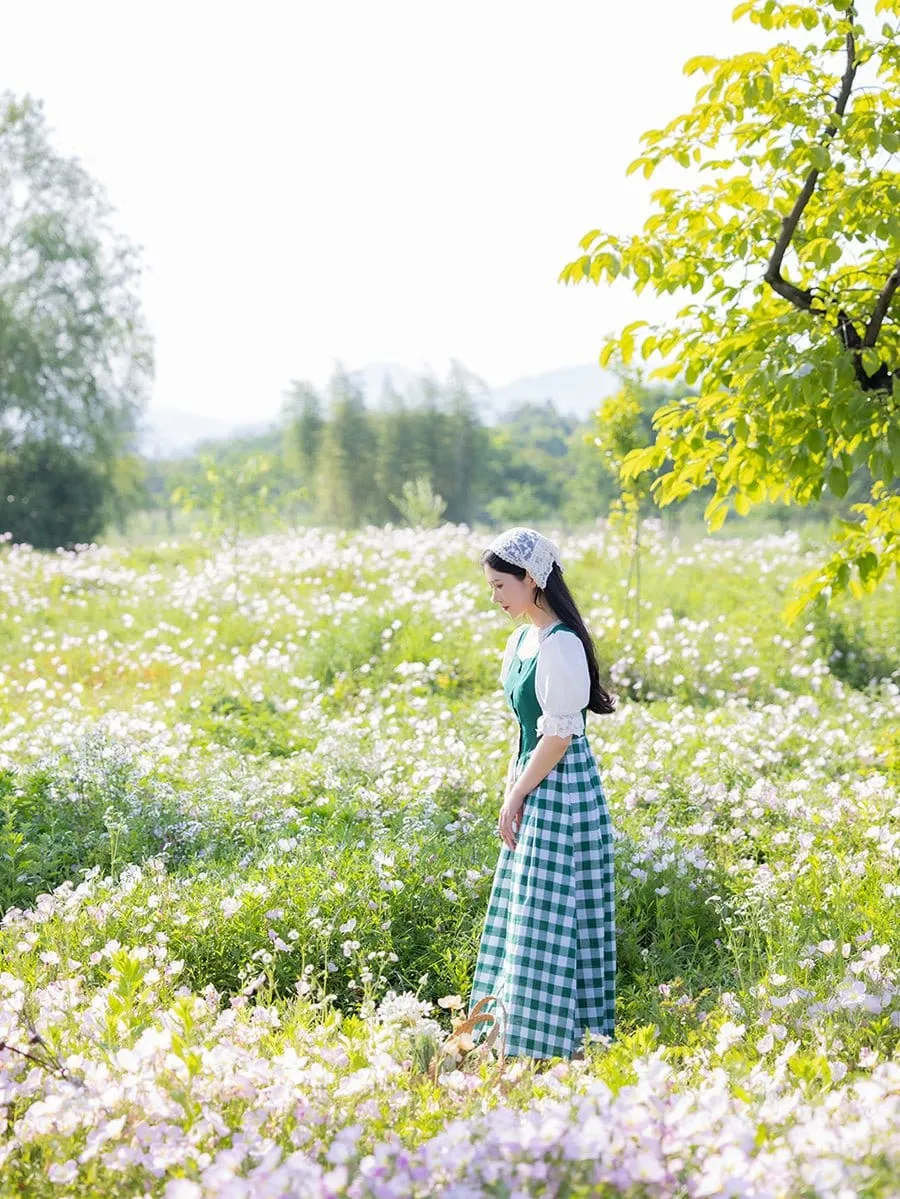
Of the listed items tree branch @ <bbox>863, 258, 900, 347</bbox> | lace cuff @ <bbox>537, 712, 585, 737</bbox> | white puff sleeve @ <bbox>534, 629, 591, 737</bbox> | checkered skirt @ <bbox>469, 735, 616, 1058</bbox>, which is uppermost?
tree branch @ <bbox>863, 258, 900, 347</bbox>

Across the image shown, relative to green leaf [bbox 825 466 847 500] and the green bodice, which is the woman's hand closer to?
the green bodice

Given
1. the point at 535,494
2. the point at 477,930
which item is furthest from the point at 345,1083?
the point at 535,494

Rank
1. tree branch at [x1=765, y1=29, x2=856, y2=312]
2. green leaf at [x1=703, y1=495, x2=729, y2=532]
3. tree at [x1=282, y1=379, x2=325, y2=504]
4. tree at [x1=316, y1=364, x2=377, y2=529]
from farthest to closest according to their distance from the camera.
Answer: tree at [x1=282, y1=379, x2=325, y2=504] < tree at [x1=316, y1=364, x2=377, y2=529] < green leaf at [x1=703, y1=495, x2=729, y2=532] < tree branch at [x1=765, y1=29, x2=856, y2=312]

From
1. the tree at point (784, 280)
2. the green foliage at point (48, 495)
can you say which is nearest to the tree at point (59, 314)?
the green foliage at point (48, 495)

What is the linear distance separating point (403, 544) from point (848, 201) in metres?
10.9

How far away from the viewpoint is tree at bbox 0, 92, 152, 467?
25719mm

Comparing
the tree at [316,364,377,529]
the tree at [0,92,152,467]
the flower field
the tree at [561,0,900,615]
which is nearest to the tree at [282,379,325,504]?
the tree at [316,364,377,529]

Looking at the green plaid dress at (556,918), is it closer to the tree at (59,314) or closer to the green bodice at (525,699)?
the green bodice at (525,699)

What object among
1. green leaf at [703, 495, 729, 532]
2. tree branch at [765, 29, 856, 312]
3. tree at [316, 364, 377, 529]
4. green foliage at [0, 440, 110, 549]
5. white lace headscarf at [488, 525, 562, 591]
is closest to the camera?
white lace headscarf at [488, 525, 562, 591]

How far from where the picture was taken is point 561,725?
3730mm

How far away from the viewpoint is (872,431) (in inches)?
Result: 184

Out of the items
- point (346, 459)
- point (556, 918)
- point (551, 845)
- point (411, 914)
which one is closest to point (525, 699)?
point (551, 845)

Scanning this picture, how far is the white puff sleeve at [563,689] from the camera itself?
373cm

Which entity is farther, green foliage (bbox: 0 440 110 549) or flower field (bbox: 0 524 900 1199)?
green foliage (bbox: 0 440 110 549)
